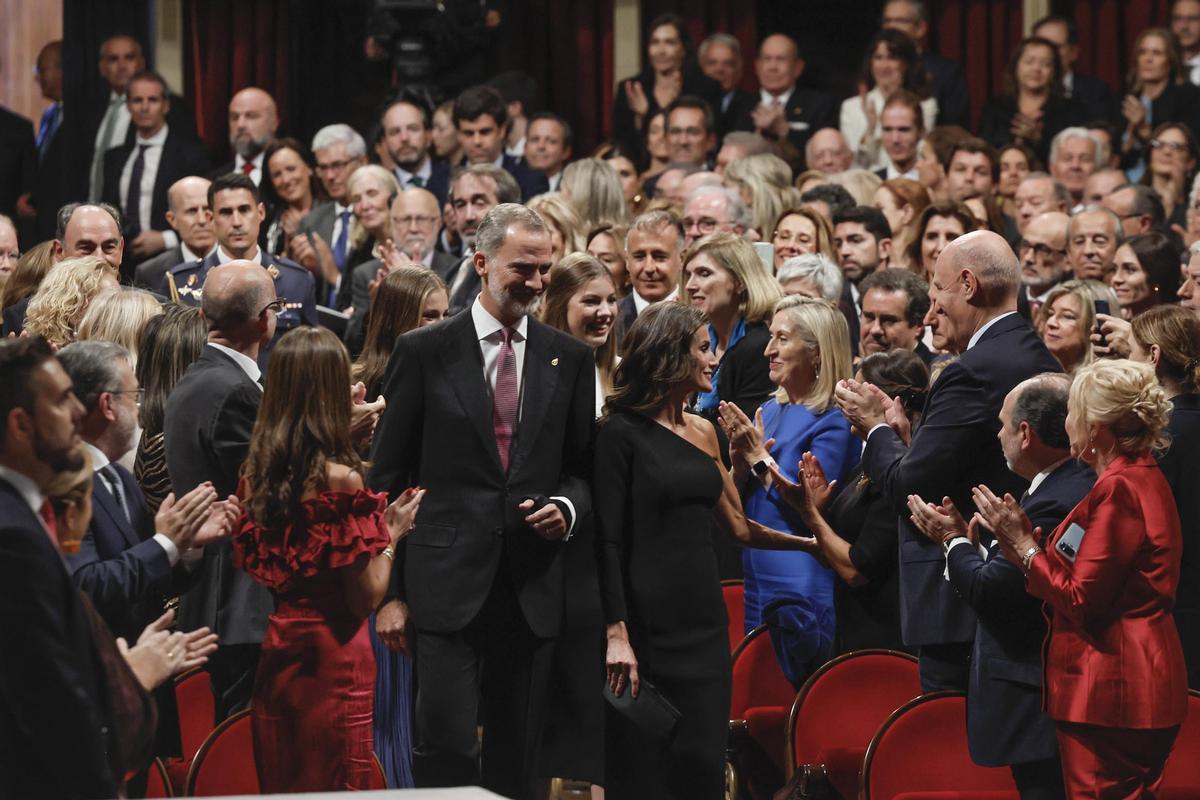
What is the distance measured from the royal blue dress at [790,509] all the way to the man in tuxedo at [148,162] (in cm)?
449

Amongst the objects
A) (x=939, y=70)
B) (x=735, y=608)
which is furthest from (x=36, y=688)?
(x=939, y=70)

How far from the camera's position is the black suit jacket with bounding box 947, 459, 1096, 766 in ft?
13.4

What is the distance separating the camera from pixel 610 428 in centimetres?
445

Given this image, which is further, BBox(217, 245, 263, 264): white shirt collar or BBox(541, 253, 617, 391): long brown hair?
BBox(217, 245, 263, 264): white shirt collar

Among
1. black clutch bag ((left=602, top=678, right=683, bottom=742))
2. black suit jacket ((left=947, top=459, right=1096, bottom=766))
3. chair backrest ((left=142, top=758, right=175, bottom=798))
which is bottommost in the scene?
chair backrest ((left=142, top=758, right=175, bottom=798))

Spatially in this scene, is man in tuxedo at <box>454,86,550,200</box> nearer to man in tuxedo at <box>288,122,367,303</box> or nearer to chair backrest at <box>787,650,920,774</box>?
man in tuxedo at <box>288,122,367,303</box>

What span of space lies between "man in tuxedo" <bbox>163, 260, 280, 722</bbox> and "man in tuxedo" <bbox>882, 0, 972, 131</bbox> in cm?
619

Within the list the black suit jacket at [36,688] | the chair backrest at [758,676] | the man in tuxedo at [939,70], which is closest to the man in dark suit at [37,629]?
the black suit jacket at [36,688]

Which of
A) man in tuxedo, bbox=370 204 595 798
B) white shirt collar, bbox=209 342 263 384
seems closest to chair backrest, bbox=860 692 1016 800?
man in tuxedo, bbox=370 204 595 798

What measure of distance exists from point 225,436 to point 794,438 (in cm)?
166

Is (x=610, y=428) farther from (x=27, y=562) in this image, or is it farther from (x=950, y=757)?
(x=27, y=562)

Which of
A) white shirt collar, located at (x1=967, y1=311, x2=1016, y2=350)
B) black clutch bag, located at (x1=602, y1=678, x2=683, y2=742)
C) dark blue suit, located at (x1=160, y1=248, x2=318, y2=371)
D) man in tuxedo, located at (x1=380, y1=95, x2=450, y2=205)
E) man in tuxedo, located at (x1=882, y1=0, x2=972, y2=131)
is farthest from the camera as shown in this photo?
man in tuxedo, located at (x1=882, y1=0, x2=972, y2=131)

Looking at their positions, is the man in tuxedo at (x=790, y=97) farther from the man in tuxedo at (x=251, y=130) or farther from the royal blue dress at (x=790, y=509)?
the royal blue dress at (x=790, y=509)

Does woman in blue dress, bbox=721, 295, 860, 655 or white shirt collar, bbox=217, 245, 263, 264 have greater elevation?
white shirt collar, bbox=217, 245, 263, 264
